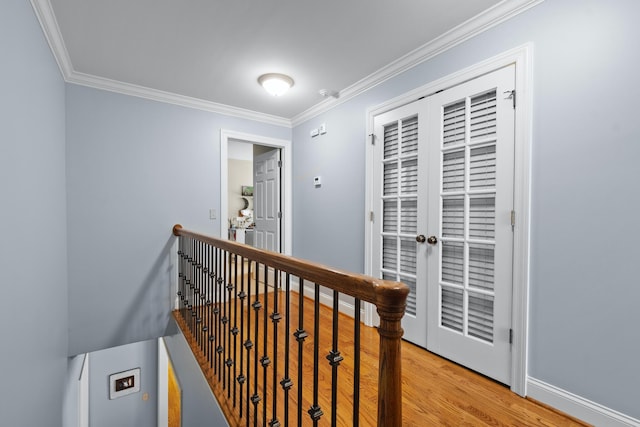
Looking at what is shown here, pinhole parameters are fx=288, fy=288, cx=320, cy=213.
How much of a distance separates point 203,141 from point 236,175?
3973 mm

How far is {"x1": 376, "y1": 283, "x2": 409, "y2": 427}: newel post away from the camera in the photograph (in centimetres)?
75

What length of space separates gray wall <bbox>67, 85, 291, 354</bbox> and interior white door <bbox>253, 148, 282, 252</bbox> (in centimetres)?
89

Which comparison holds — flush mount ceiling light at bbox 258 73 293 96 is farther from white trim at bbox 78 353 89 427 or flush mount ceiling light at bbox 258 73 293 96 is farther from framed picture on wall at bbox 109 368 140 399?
framed picture on wall at bbox 109 368 140 399

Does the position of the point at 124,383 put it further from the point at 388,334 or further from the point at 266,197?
the point at 388,334

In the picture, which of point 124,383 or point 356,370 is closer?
point 356,370

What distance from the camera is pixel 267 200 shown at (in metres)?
4.21

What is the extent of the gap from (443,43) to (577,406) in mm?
2387

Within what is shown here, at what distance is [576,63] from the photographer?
153 centimetres

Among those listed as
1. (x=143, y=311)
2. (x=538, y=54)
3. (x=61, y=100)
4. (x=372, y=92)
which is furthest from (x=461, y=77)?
(x=143, y=311)

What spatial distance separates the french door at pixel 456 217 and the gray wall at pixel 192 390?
1.57 m

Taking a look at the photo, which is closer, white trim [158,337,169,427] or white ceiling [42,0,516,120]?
white ceiling [42,0,516,120]

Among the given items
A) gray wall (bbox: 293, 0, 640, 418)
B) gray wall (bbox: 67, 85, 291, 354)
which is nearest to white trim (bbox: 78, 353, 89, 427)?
gray wall (bbox: 67, 85, 291, 354)

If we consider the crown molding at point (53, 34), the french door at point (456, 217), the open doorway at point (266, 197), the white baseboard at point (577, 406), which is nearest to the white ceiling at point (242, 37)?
the crown molding at point (53, 34)

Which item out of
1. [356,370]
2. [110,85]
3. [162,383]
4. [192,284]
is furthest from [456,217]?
[162,383]
